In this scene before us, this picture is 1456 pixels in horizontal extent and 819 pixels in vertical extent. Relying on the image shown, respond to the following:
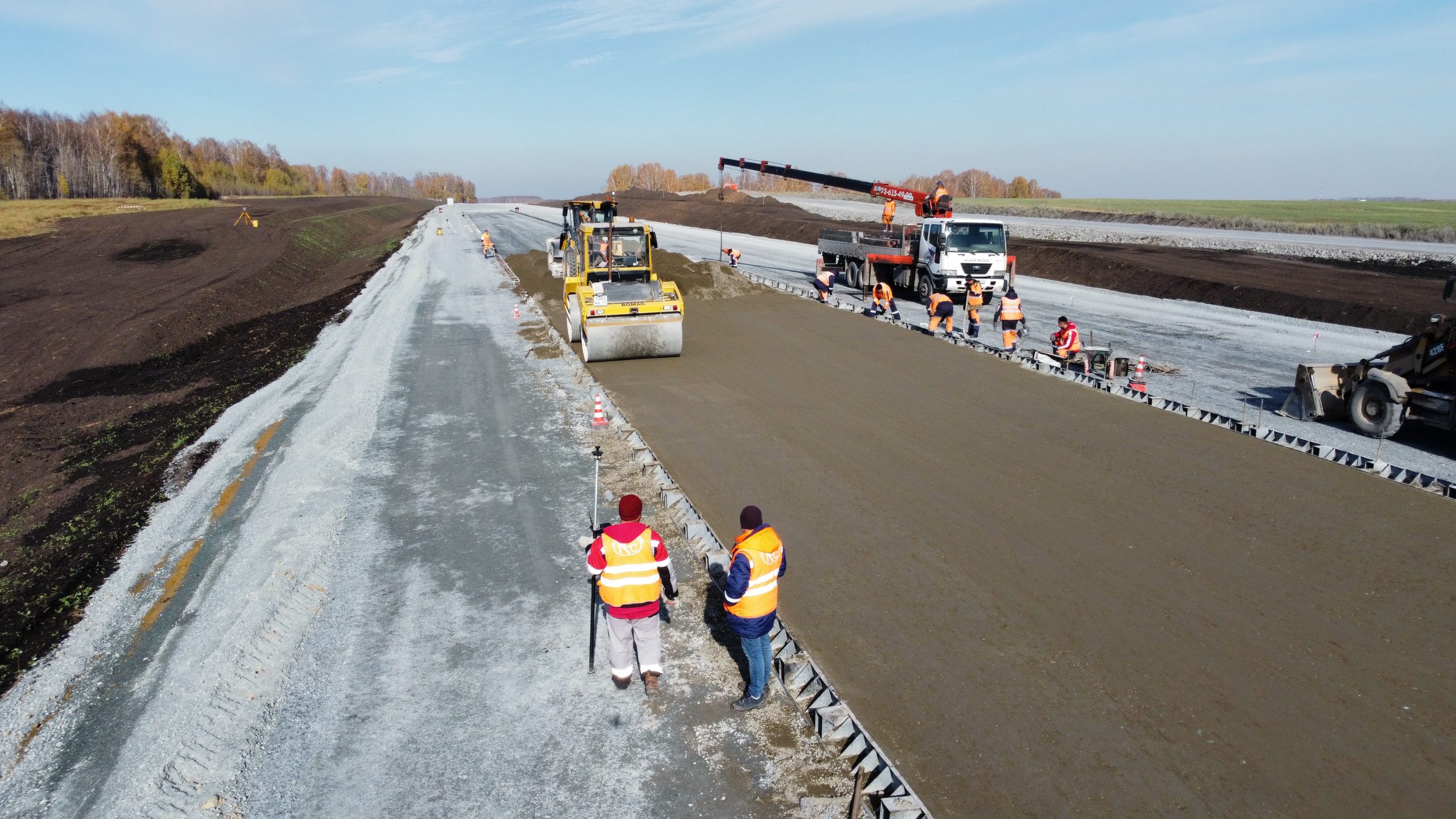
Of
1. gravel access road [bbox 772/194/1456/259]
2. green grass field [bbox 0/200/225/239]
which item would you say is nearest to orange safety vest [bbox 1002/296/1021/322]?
gravel access road [bbox 772/194/1456/259]

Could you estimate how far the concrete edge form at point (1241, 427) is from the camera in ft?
31.6

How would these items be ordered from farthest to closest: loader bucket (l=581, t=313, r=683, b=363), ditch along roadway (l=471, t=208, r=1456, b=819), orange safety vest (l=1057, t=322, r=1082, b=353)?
loader bucket (l=581, t=313, r=683, b=363) < orange safety vest (l=1057, t=322, r=1082, b=353) < ditch along roadway (l=471, t=208, r=1456, b=819)

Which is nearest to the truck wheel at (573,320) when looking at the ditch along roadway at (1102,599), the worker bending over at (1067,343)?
the ditch along roadway at (1102,599)

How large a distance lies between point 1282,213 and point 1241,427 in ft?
234

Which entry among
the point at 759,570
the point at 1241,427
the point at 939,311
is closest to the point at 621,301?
the point at 939,311

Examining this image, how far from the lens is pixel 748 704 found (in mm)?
5828

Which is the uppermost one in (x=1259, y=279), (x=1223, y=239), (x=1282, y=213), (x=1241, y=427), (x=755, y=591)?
(x=1282, y=213)

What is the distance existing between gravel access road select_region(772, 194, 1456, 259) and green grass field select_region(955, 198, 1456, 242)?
6.82 feet

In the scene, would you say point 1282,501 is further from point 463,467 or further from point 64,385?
point 64,385

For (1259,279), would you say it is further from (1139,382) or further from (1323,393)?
(1323,393)

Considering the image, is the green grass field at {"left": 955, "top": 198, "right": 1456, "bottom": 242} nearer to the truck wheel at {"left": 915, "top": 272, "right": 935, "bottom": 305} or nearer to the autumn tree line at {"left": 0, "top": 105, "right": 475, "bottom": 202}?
the truck wheel at {"left": 915, "top": 272, "right": 935, "bottom": 305}

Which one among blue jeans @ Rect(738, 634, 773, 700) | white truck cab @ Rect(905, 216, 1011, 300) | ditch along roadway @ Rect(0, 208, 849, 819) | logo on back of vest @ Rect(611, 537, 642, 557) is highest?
white truck cab @ Rect(905, 216, 1011, 300)

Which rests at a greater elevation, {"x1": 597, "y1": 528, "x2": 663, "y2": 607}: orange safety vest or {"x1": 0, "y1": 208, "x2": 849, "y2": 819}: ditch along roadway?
{"x1": 597, "y1": 528, "x2": 663, "y2": 607}: orange safety vest

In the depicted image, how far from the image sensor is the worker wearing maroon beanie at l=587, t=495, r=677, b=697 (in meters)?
5.73
